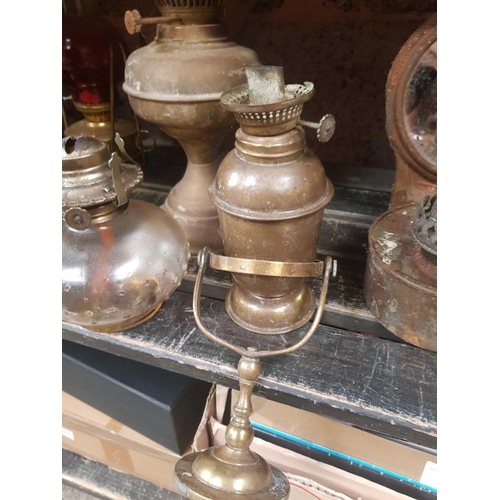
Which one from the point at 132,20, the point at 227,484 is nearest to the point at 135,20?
the point at 132,20

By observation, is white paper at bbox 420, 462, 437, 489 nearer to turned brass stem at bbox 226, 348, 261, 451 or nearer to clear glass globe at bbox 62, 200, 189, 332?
turned brass stem at bbox 226, 348, 261, 451

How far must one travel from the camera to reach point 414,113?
641 millimetres

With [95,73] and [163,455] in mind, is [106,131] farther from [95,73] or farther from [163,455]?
[163,455]

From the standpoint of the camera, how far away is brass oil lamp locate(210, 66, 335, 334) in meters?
0.47

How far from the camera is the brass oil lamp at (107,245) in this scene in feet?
1.70

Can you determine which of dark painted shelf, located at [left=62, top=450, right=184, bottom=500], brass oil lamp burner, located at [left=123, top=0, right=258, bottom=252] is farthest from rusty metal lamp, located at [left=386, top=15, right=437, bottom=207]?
dark painted shelf, located at [left=62, top=450, right=184, bottom=500]

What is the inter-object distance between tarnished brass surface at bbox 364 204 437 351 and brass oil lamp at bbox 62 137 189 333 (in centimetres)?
26

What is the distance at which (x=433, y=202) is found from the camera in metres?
0.57

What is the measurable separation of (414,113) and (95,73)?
1.92ft

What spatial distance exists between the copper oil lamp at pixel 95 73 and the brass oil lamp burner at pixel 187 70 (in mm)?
219

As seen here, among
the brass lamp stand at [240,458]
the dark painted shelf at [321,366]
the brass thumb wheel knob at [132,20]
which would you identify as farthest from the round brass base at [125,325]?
the brass thumb wheel knob at [132,20]

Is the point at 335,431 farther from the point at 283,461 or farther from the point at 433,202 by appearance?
the point at 433,202

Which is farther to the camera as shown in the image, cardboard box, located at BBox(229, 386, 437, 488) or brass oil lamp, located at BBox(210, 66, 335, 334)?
cardboard box, located at BBox(229, 386, 437, 488)

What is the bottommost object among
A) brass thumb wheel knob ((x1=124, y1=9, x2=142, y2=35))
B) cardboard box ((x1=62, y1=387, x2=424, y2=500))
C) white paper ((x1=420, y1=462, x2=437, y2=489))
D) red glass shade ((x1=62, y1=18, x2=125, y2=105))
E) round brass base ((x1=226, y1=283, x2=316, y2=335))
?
cardboard box ((x1=62, y1=387, x2=424, y2=500))
